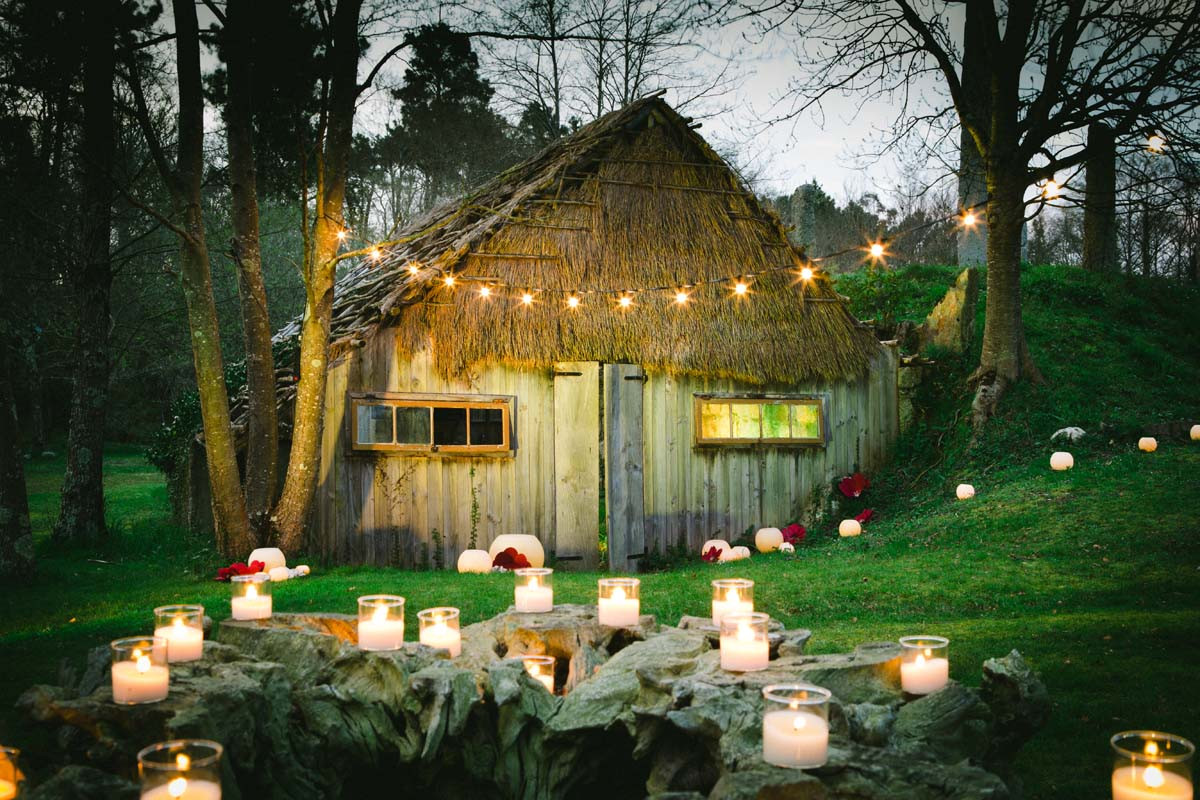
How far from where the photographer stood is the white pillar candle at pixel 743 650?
3473 mm

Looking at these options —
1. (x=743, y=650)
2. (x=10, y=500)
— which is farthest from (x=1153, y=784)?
(x=10, y=500)

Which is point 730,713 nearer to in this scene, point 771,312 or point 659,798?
point 659,798

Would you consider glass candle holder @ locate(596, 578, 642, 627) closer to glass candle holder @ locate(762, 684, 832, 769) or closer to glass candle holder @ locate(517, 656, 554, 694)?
glass candle holder @ locate(517, 656, 554, 694)

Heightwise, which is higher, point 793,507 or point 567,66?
point 567,66

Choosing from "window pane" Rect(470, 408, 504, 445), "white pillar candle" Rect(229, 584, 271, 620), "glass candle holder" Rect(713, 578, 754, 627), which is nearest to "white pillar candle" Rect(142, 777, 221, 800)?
"white pillar candle" Rect(229, 584, 271, 620)

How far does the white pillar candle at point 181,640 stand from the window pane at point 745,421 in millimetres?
7548

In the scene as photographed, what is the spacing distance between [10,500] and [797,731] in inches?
306

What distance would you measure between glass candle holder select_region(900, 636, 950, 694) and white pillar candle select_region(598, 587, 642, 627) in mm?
1366

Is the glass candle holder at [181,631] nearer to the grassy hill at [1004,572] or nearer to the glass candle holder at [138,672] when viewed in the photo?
the glass candle holder at [138,672]

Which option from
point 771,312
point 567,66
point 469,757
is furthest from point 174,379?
point 469,757

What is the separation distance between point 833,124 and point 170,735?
11225 mm

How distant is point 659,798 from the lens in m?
2.70

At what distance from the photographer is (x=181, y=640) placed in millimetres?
3588

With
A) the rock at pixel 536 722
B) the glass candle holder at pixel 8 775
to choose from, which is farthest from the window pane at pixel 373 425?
the glass candle holder at pixel 8 775
